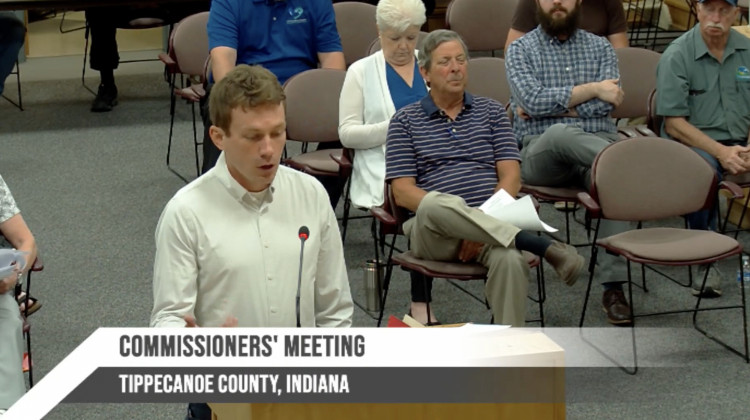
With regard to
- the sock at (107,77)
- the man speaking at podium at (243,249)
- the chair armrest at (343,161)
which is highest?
the man speaking at podium at (243,249)

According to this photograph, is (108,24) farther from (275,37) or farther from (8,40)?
(275,37)

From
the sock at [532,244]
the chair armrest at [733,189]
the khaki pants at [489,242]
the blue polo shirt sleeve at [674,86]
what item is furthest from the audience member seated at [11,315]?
the blue polo shirt sleeve at [674,86]

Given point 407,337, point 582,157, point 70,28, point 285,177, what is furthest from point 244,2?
point 70,28

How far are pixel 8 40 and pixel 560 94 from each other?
4043 mm

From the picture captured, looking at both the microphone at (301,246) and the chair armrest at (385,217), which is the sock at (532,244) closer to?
the chair armrest at (385,217)

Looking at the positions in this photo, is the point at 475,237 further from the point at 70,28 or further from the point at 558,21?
the point at 70,28

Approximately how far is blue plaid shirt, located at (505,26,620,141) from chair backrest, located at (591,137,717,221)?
59cm

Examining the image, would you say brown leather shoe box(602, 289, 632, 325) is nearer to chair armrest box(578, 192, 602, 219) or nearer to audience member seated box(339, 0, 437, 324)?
chair armrest box(578, 192, 602, 219)

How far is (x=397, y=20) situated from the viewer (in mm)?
5043

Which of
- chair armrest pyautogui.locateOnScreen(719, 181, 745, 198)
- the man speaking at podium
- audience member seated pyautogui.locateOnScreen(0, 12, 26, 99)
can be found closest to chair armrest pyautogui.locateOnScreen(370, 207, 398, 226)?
chair armrest pyautogui.locateOnScreen(719, 181, 745, 198)

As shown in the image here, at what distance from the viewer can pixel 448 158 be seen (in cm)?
451

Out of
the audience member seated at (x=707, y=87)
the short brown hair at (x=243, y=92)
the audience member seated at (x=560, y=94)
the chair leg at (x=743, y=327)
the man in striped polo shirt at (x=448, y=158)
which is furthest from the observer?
the audience member seated at (x=707, y=87)

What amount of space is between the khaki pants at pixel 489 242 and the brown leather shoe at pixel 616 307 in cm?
82

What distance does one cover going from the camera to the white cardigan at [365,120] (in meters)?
5.00
